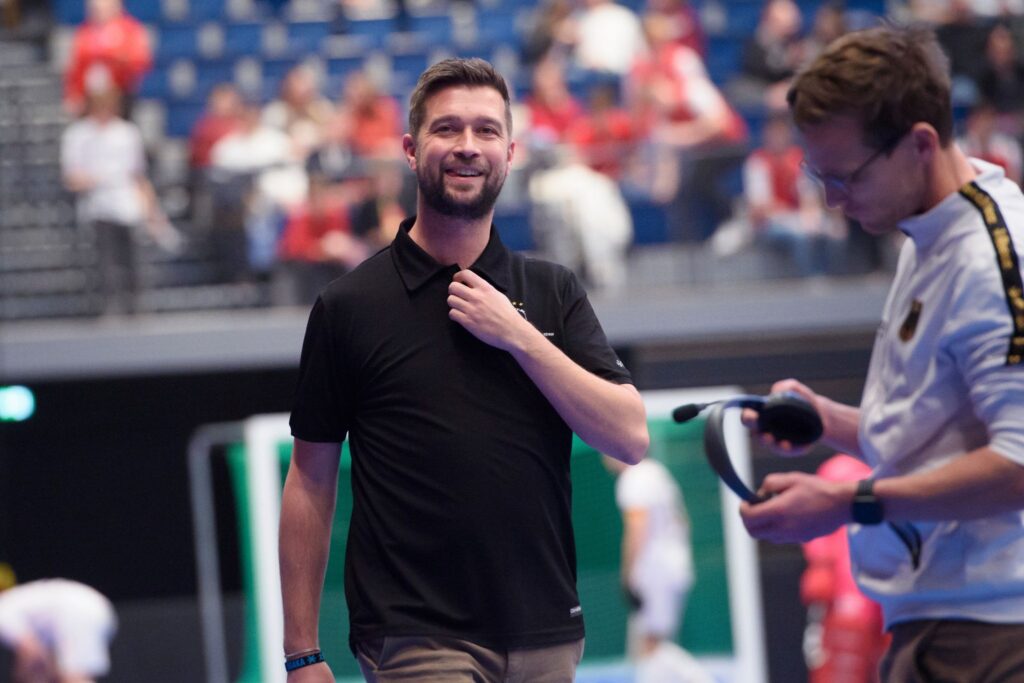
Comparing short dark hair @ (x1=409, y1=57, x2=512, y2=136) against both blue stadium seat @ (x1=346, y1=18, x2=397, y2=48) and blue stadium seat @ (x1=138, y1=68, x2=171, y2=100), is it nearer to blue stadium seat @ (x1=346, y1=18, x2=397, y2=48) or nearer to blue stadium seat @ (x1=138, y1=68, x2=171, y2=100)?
blue stadium seat @ (x1=138, y1=68, x2=171, y2=100)

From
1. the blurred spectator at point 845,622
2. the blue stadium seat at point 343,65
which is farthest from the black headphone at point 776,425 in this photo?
the blue stadium seat at point 343,65

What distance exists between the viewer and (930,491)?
2555mm

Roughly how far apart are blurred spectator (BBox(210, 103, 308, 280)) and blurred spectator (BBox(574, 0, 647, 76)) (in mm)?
3274

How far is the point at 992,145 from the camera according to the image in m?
9.95

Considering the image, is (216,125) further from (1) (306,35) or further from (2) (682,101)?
(2) (682,101)

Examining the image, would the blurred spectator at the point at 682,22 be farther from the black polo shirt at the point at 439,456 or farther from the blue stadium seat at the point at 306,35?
the black polo shirt at the point at 439,456

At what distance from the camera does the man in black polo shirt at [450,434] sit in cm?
308

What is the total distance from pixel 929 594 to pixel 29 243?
28.1 feet

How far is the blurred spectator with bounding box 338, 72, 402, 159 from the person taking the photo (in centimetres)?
1060

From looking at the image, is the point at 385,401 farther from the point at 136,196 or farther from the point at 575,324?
the point at 136,196

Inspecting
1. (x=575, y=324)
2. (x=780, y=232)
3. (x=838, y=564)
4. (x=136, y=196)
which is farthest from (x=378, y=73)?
A: (x=575, y=324)

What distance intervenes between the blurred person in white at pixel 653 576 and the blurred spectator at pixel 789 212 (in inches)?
76.7

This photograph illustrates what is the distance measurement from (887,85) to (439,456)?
122 centimetres

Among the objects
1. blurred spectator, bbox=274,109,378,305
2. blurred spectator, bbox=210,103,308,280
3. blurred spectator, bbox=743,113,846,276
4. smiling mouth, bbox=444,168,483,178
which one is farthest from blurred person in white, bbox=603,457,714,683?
smiling mouth, bbox=444,168,483,178
